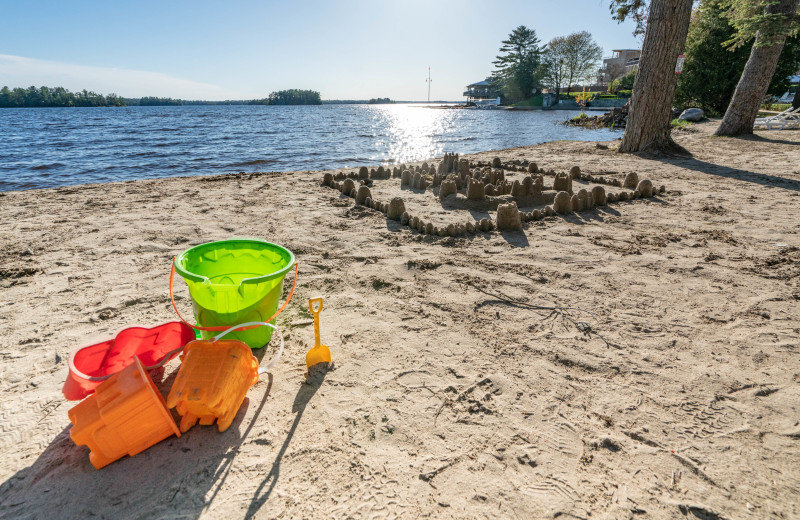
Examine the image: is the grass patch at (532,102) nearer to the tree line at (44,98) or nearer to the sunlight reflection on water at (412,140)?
the sunlight reflection on water at (412,140)

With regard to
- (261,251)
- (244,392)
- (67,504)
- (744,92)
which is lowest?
(67,504)

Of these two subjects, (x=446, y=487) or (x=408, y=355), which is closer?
(x=446, y=487)

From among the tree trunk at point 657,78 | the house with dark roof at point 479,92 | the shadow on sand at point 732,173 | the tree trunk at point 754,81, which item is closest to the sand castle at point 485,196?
the shadow on sand at point 732,173

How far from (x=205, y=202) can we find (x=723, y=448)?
5871mm

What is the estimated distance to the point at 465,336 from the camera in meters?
2.37

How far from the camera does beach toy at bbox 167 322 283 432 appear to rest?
1599mm

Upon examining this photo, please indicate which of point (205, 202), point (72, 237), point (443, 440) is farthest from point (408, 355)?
point (205, 202)

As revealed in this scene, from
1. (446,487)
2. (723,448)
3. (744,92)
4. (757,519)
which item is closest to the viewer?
(757,519)

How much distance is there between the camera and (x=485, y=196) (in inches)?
206

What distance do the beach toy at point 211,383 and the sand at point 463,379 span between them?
0.32 feet

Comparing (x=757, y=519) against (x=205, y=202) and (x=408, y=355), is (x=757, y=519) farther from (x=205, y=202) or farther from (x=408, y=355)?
(x=205, y=202)

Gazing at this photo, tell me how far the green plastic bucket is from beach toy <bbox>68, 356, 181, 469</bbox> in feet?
1.58

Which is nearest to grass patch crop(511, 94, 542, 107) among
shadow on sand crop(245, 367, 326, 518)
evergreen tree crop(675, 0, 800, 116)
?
evergreen tree crop(675, 0, 800, 116)

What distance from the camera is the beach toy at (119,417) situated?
1.45 m
